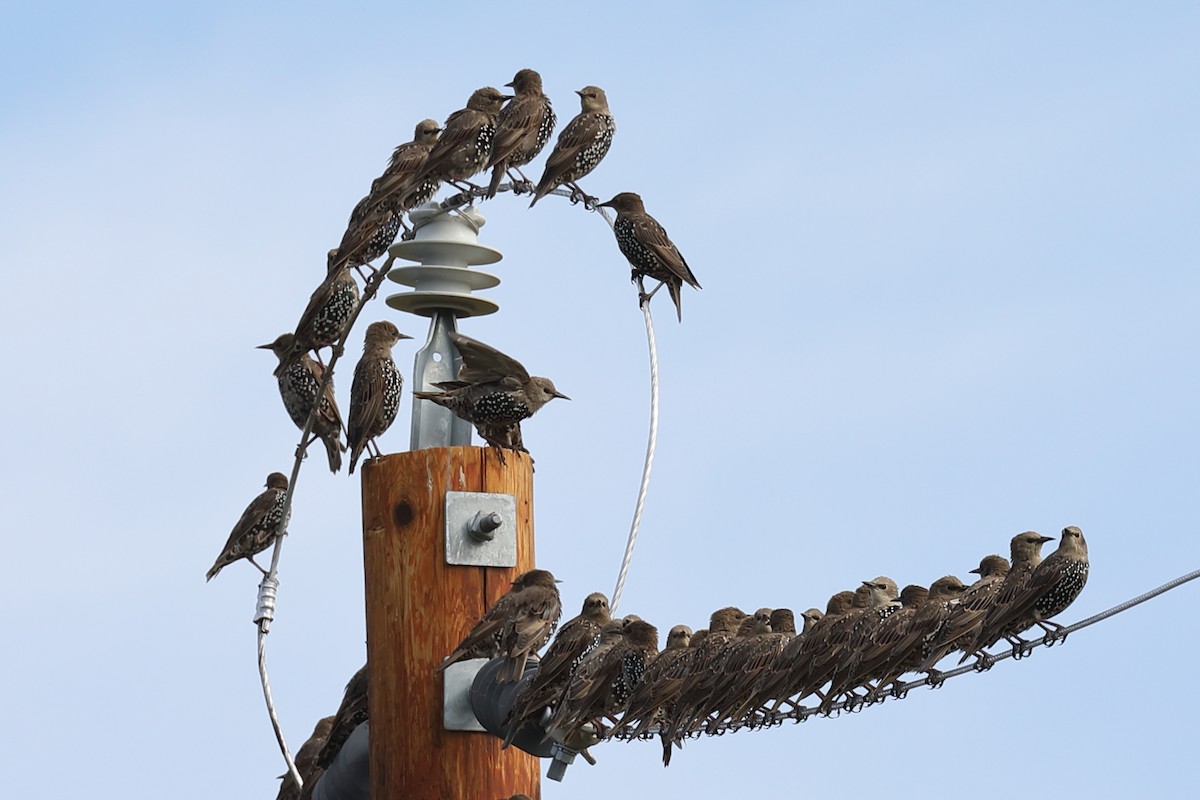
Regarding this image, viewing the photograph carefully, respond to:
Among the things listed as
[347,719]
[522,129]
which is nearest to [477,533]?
[347,719]

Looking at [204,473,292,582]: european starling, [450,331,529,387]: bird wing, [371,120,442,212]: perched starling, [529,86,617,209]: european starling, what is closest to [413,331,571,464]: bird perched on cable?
[450,331,529,387]: bird wing

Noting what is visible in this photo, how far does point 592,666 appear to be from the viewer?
265 inches

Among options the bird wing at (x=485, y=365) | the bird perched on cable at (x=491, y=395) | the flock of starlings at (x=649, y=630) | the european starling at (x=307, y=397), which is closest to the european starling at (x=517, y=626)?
the flock of starlings at (x=649, y=630)

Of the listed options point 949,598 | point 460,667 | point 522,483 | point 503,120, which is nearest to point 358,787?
point 460,667

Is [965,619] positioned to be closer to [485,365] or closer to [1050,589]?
[1050,589]

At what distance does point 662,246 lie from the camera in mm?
8938

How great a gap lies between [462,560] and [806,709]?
137cm

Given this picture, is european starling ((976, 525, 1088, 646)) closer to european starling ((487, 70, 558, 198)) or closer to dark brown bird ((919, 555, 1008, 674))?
dark brown bird ((919, 555, 1008, 674))

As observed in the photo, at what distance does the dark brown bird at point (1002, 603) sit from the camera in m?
6.73

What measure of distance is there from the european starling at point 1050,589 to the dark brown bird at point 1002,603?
0.06 feet

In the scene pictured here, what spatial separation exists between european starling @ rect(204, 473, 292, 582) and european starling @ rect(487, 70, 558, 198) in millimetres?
2341

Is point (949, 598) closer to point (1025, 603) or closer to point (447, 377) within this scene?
point (1025, 603)

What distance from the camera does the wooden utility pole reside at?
7043 mm

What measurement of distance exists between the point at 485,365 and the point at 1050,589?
2.37 meters
